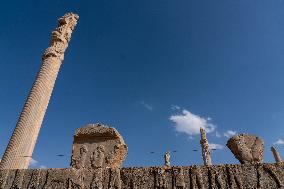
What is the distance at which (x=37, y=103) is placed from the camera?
35.1 ft

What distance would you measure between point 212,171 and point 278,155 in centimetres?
2192

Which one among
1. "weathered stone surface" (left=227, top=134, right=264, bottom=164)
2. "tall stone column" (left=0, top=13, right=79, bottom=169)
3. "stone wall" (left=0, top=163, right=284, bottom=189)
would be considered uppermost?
"tall stone column" (left=0, top=13, right=79, bottom=169)

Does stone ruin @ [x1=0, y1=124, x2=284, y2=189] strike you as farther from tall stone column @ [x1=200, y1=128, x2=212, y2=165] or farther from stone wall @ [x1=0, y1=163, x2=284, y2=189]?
tall stone column @ [x1=200, y1=128, x2=212, y2=165]

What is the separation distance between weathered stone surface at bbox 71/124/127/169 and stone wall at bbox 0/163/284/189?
18 centimetres

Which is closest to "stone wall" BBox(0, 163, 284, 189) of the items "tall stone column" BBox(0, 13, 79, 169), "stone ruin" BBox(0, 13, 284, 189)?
"stone ruin" BBox(0, 13, 284, 189)

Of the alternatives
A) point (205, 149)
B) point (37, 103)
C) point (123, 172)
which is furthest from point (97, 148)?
point (205, 149)

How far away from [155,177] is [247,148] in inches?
52.1

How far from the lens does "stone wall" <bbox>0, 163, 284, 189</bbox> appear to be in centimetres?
325

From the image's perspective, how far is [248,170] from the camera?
10.9 feet

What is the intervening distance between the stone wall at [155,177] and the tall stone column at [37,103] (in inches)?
229

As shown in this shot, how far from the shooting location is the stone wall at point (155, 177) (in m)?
3.25

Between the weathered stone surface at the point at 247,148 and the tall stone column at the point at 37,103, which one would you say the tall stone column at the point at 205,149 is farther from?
the weathered stone surface at the point at 247,148

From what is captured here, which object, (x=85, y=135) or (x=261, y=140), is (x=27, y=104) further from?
(x=261, y=140)

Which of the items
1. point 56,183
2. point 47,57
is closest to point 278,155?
point 47,57
